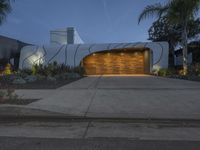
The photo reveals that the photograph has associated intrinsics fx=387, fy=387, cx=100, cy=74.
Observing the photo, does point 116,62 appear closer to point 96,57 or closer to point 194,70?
point 96,57

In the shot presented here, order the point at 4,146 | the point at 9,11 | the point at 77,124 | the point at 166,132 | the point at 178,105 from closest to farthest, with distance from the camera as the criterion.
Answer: the point at 4,146 → the point at 166,132 → the point at 77,124 → the point at 178,105 → the point at 9,11

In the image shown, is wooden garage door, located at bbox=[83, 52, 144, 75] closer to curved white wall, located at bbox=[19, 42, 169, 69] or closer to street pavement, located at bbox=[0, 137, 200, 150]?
curved white wall, located at bbox=[19, 42, 169, 69]

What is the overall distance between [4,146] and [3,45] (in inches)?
1757

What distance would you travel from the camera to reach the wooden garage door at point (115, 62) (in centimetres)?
5344

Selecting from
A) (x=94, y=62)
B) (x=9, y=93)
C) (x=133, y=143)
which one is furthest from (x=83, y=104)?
(x=94, y=62)

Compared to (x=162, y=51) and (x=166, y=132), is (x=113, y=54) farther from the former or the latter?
(x=166, y=132)

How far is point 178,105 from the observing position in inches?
453

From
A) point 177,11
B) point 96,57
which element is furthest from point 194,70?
point 96,57

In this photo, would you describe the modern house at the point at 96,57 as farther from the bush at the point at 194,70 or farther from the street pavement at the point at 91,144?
the street pavement at the point at 91,144

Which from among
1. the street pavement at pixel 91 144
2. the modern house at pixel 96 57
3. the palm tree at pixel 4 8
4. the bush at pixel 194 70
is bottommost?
the street pavement at pixel 91 144

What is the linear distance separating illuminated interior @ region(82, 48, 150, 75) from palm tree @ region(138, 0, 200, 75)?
2154 centimetres

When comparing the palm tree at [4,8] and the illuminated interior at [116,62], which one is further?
the illuminated interior at [116,62]

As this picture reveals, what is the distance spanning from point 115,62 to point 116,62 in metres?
0.14

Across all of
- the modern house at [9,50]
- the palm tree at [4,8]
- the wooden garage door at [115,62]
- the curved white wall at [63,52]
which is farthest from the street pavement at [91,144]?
the wooden garage door at [115,62]
